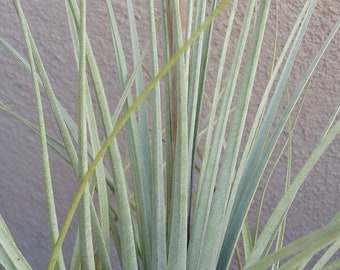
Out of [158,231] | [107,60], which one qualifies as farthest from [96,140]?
[107,60]

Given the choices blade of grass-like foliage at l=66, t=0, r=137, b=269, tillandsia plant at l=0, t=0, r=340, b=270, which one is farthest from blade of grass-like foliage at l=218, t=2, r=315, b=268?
blade of grass-like foliage at l=66, t=0, r=137, b=269

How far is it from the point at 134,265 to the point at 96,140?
0.34 feet

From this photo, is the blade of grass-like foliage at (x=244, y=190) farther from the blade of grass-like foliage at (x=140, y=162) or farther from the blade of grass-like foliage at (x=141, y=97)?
the blade of grass-like foliage at (x=141, y=97)

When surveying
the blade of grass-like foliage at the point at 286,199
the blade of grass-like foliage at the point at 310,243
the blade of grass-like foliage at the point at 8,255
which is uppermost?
the blade of grass-like foliage at the point at 286,199

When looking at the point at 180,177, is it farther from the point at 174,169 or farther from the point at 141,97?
the point at 141,97

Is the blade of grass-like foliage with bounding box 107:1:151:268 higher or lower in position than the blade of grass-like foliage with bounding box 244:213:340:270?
higher

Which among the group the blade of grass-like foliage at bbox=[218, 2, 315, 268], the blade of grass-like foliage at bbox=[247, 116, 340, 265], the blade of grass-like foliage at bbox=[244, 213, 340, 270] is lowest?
the blade of grass-like foliage at bbox=[244, 213, 340, 270]

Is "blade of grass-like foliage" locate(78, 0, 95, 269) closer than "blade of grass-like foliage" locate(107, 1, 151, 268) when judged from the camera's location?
Yes

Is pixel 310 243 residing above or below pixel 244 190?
below

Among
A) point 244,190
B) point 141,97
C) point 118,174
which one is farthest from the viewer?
point 244,190

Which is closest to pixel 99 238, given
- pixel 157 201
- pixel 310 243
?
pixel 157 201

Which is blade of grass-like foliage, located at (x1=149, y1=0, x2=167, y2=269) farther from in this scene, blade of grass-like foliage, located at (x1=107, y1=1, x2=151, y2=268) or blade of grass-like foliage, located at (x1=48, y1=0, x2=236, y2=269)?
blade of grass-like foliage, located at (x1=48, y1=0, x2=236, y2=269)

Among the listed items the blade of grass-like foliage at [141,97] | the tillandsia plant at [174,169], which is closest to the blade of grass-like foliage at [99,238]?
the tillandsia plant at [174,169]

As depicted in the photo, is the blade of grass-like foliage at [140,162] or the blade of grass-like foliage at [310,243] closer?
the blade of grass-like foliage at [310,243]
